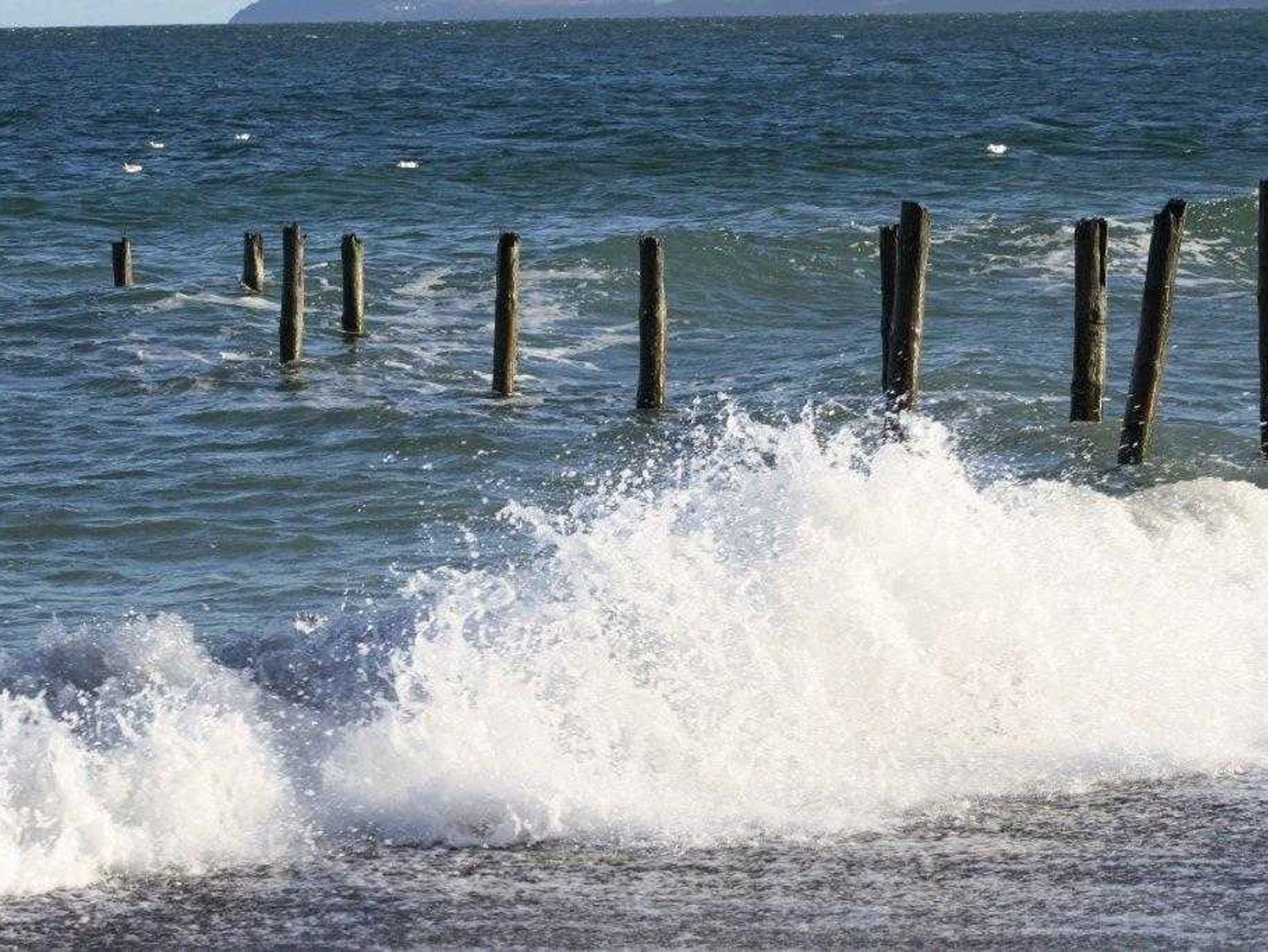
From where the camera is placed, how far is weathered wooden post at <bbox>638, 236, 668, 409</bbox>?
15.9 meters

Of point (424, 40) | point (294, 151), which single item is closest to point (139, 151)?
point (294, 151)

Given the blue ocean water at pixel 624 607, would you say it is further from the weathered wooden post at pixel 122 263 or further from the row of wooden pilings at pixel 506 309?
the weathered wooden post at pixel 122 263

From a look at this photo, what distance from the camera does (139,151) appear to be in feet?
136

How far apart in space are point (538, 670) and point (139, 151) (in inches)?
1406

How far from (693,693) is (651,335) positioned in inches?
326

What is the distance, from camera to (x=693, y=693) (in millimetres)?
8094

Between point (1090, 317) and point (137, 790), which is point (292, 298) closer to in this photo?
point (1090, 317)

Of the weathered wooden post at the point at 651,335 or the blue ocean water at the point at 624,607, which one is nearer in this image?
the blue ocean water at the point at 624,607

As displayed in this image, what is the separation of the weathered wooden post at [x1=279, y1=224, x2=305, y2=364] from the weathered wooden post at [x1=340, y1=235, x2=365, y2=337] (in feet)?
2.18

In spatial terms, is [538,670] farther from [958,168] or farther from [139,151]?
[139,151]

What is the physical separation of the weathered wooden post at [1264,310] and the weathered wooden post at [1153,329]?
1.79 ft

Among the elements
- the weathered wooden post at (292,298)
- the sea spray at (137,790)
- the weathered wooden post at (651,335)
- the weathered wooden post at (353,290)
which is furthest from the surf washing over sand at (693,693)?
the weathered wooden post at (353,290)

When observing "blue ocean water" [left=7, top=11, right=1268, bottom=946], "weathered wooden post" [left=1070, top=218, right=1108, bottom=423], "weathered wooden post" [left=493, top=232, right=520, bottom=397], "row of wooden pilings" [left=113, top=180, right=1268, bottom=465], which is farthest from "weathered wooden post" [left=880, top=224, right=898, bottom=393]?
"weathered wooden post" [left=493, top=232, right=520, bottom=397]

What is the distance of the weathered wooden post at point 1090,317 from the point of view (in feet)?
47.6
